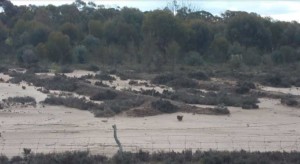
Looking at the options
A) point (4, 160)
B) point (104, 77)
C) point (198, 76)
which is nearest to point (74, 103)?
point (4, 160)

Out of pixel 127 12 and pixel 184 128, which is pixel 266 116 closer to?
pixel 184 128

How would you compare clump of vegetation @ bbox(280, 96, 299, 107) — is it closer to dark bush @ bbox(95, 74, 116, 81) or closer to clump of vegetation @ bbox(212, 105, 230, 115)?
clump of vegetation @ bbox(212, 105, 230, 115)

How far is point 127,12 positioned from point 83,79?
36727 mm

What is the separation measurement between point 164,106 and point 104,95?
28.0 feet

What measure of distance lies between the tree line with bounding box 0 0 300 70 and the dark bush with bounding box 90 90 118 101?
89.7ft

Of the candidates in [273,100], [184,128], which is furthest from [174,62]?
[184,128]

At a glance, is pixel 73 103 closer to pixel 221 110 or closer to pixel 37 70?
pixel 221 110

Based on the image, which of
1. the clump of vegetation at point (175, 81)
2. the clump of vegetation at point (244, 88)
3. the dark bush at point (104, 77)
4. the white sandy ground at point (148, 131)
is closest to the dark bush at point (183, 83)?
the clump of vegetation at point (175, 81)

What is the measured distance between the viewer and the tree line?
77812mm

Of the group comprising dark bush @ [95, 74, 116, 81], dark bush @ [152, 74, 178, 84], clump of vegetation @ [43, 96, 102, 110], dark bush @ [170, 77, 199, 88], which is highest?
clump of vegetation @ [43, 96, 102, 110]

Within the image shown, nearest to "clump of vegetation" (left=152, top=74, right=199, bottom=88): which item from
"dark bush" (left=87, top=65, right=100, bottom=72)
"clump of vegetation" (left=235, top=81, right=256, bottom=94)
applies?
"clump of vegetation" (left=235, top=81, right=256, bottom=94)

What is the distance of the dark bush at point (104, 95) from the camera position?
4044 cm

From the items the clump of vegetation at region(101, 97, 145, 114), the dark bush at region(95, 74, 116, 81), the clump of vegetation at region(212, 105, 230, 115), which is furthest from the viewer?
the dark bush at region(95, 74, 116, 81)

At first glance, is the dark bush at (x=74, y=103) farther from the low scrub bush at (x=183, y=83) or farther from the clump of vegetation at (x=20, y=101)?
the low scrub bush at (x=183, y=83)
